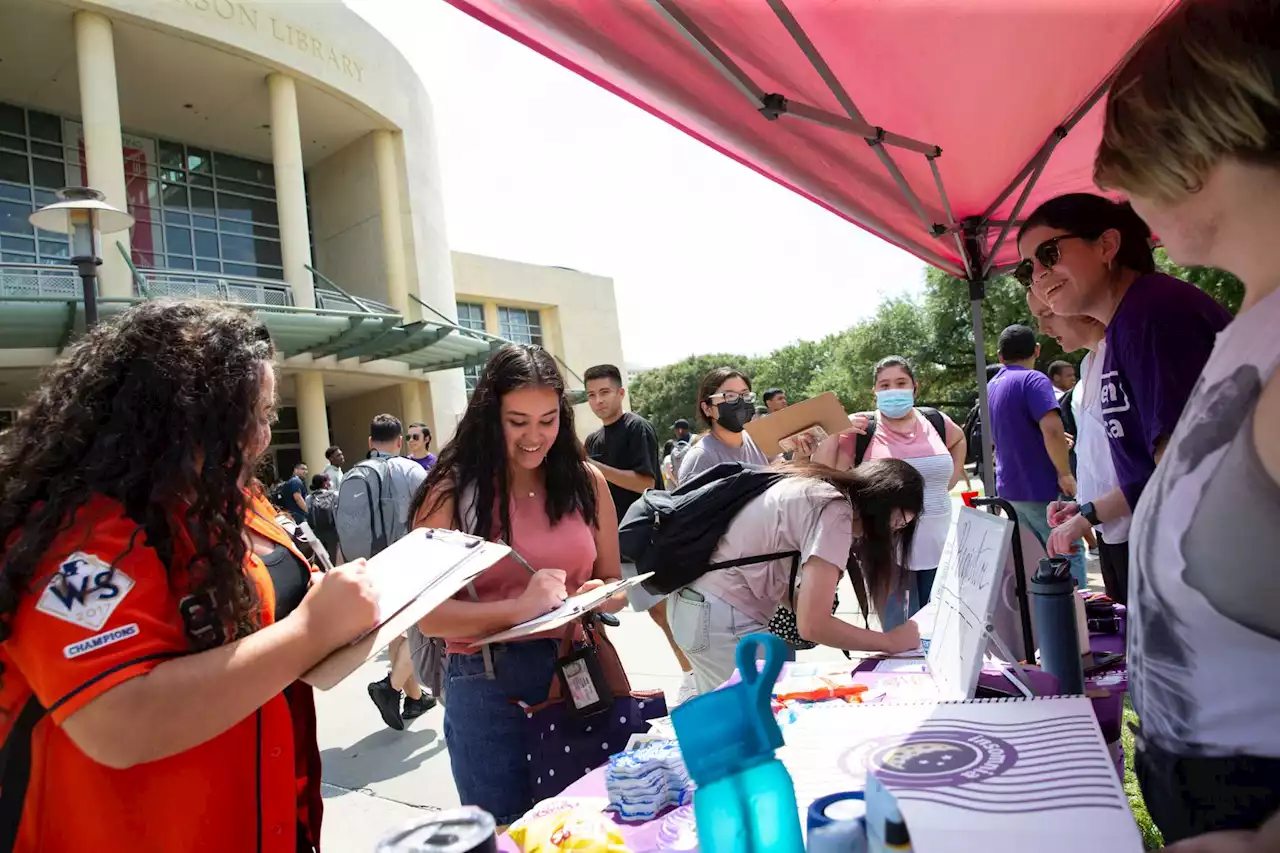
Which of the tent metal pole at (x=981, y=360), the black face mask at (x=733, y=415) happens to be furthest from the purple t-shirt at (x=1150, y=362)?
the tent metal pole at (x=981, y=360)

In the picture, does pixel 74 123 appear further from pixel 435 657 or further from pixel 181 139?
pixel 435 657

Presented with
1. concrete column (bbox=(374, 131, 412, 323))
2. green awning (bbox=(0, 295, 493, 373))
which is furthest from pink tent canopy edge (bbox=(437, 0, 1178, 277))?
concrete column (bbox=(374, 131, 412, 323))

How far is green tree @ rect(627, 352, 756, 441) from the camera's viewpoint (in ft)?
177

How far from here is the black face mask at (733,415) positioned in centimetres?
439

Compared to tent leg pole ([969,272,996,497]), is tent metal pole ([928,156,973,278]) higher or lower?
higher

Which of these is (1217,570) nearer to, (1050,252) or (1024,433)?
(1050,252)

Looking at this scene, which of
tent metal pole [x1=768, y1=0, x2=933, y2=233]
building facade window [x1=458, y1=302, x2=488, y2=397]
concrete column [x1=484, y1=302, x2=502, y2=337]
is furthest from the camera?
concrete column [x1=484, y1=302, x2=502, y2=337]

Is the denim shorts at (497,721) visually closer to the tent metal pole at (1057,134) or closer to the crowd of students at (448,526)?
the crowd of students at (448,526)

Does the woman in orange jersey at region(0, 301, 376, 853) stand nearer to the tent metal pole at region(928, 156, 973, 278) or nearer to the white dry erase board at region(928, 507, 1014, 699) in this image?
the white dry erase board at region(928, 507, 1014, 699)

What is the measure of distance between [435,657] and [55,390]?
4.26ft

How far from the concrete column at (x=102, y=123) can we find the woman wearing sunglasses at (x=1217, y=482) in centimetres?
1726

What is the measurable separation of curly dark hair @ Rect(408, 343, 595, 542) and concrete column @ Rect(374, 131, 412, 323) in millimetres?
19481

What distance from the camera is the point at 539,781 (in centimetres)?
197

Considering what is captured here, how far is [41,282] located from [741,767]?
18353 mm
